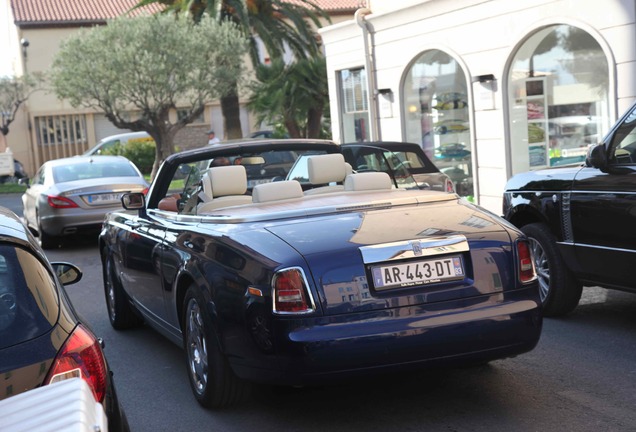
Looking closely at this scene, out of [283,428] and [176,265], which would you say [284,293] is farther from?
[176,265]

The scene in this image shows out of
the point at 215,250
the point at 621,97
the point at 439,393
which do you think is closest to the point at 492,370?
the point at 439,393

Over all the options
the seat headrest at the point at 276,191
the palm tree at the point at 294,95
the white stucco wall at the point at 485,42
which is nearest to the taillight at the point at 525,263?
the seat headrest at the point at 276,191

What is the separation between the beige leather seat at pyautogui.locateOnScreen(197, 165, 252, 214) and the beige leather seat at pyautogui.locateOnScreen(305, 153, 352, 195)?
471mm

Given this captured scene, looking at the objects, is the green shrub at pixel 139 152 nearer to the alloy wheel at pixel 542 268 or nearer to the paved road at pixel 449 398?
the alloy wheel at pixel 542 268

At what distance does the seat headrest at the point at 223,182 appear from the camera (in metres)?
6.39

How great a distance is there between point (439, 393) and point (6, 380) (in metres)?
2.95

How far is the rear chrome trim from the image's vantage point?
4.84 m

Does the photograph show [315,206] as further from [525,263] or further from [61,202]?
[61,202]

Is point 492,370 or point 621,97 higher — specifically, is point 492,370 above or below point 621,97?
below

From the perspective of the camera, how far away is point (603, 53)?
1367cm

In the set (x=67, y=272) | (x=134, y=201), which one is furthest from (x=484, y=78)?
(x=67, y=272)

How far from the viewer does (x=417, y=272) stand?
488 centimetres

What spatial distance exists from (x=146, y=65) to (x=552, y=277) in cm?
2361

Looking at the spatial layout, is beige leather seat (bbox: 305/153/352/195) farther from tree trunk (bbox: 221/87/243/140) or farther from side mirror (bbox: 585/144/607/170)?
tree trunk (bbox: 221/87/243/140)
